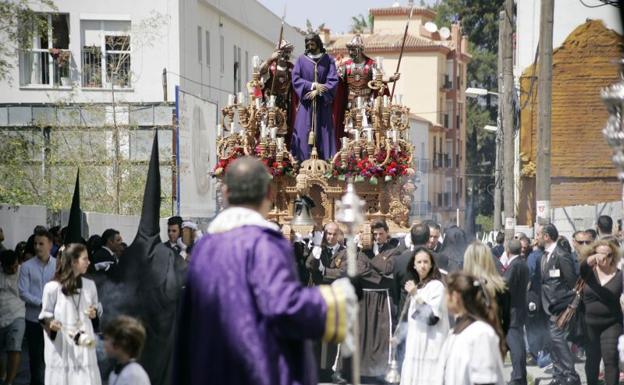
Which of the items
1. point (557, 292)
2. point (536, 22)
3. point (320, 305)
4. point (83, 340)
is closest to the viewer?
point (320, 305)

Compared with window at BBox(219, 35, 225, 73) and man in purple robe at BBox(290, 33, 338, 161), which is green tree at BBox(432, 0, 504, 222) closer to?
window at BBox(219, 35, 225, 73)

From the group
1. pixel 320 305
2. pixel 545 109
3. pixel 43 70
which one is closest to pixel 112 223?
pixel 545 109

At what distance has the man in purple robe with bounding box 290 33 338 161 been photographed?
17109 mm

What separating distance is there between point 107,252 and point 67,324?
360cm

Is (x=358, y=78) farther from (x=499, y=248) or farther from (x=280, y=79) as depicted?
(x=499, y=248)

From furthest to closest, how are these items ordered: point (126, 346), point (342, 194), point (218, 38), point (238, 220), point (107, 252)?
1. point (218, 38)
2. point (342, 194)
3. point (107, 252)
4. point (126, 346)
5. point (238, 220)

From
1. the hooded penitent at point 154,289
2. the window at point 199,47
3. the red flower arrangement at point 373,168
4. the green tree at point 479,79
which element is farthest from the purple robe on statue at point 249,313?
the green tree at point 479,79

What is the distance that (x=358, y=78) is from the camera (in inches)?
691

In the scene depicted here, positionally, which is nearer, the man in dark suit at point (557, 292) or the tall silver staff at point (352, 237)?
the tall silver staff at point (352, 237)

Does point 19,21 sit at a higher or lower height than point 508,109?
higher

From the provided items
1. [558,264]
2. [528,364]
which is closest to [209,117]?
[528,364]

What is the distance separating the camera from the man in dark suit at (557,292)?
13227 mm

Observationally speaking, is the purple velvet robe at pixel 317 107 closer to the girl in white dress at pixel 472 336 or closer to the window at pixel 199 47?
the girl in white dress at pixel 472 336

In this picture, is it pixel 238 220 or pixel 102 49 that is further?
pixel 102 49
